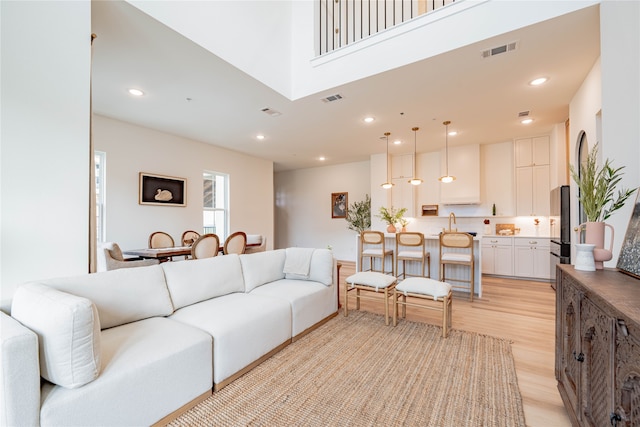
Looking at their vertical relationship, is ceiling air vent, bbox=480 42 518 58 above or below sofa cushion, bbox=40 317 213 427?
above

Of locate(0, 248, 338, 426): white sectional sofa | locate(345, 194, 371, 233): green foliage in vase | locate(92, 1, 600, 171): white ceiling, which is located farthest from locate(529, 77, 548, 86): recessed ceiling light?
locate(345, 194, 371, 233): green foliage in vase

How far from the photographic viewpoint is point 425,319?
10.7 ft

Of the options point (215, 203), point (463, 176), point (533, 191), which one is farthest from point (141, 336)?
point (533, 191)

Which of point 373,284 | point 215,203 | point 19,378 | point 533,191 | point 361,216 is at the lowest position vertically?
point 373,284

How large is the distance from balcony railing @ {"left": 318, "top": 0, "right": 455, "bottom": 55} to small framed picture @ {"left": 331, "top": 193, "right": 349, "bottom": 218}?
442cm

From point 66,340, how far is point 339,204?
729cm

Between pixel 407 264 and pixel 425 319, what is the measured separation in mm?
1808

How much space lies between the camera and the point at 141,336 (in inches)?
70.0

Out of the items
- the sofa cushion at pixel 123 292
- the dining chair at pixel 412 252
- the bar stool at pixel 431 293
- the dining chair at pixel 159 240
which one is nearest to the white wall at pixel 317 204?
the dining chair at pixel 412 252

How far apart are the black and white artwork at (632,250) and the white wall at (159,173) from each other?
19.3ft

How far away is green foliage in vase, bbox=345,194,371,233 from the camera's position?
7625 millimetres

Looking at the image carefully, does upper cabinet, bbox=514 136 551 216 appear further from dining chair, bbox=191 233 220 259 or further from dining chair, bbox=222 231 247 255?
dining chair, bbox=191 233 220 259

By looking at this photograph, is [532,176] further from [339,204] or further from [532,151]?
[339,204]

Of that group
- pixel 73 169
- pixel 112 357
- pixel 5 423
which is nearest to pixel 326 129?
pixel 73 169
